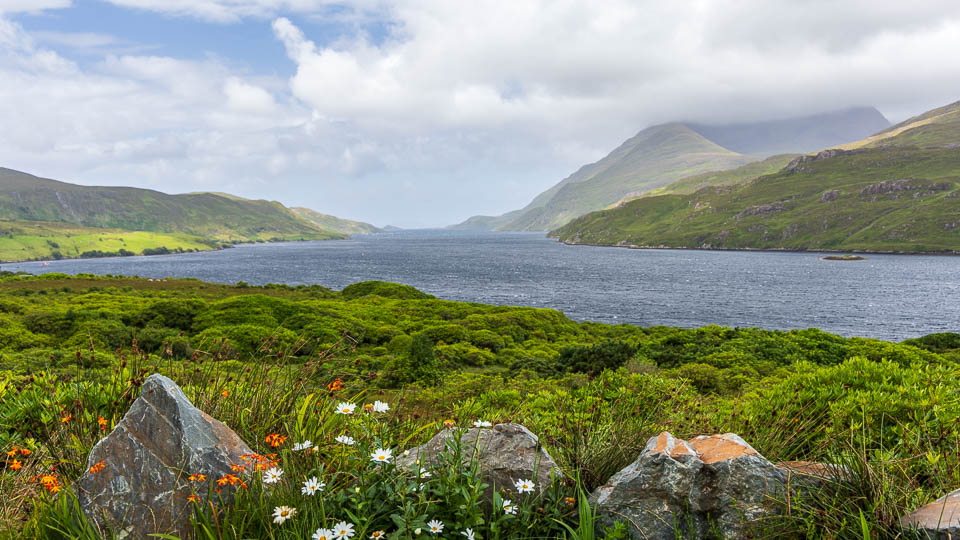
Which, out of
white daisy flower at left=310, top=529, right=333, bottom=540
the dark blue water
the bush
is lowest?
the dark blue water

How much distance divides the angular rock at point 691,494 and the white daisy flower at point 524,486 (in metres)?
0.72

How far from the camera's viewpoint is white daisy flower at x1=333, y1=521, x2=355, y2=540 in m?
3.08

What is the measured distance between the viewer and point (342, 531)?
3.20m

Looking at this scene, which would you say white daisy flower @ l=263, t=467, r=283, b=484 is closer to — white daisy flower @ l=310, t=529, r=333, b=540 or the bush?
white daisy flower @ l=310, t=529, r=333, b=540

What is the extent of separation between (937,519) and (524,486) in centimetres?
301

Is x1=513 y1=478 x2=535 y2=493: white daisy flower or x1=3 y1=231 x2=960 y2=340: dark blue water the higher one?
x1=513 y1=478 x2=535 y2=493: white daisy flower

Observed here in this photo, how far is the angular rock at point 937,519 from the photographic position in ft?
10.3

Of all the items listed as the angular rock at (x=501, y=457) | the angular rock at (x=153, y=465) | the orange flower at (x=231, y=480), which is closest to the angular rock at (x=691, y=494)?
the angular rock at (x=501, y=457)

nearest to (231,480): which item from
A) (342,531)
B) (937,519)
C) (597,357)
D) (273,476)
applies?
(273,476)

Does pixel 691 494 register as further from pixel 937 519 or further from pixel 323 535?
pixel 323 535

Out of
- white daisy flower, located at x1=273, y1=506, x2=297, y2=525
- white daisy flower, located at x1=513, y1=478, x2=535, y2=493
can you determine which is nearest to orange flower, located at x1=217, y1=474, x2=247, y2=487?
white daisy flower, located at x1=273, y1=506, x2=297, y2=525

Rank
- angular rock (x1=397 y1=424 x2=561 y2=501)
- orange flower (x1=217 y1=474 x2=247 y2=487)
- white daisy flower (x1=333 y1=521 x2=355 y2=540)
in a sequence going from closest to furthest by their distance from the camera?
1. white daisy flower (x1=333 y1=521 x2=355 y2=540)
2. orange flower (x1=217 y1=474 x2=247 y2=487)
3. angular rock (x1=397 y1=424 x2=561 y2=501)

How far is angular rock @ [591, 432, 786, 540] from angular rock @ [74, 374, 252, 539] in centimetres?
352

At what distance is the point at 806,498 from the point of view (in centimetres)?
397
